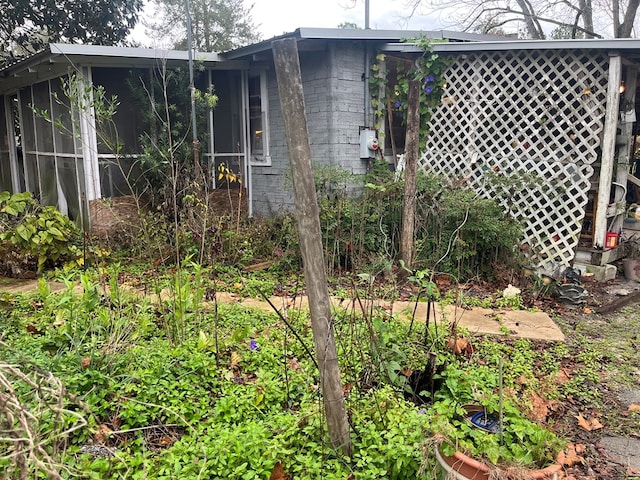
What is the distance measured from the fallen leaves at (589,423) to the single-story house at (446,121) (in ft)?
11.9

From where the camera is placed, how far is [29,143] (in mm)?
10125

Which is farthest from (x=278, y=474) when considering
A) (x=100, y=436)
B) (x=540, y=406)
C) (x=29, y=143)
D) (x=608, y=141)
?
(x=29, y=143)

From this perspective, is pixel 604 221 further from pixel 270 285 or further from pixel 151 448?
pixel 151 448

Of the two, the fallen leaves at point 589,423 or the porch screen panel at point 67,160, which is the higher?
the porch screen panel at point 67,160

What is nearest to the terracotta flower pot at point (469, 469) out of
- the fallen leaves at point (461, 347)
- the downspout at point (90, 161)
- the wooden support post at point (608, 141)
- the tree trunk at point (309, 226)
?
the tree trunk at point (309, 226)

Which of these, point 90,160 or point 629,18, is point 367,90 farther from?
point 629,18

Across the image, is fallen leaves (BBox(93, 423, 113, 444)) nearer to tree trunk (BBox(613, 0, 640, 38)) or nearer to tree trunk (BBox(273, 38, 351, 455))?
tree trunk (BBox(273, 38, 351, 455))

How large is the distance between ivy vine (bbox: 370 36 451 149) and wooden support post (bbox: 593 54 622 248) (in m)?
2.11

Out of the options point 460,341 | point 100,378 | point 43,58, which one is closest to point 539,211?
point 460,341

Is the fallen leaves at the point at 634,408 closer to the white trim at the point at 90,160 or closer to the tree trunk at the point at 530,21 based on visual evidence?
the white trim at the point at 90,160

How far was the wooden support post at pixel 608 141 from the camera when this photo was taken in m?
5.80

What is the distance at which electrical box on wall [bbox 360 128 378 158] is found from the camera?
7.46 metres

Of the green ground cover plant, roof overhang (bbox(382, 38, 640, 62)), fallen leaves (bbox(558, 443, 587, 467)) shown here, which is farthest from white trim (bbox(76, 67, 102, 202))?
fallen leaves (bbox(558, 443, 587, 467))

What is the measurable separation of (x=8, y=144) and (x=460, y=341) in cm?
1185
